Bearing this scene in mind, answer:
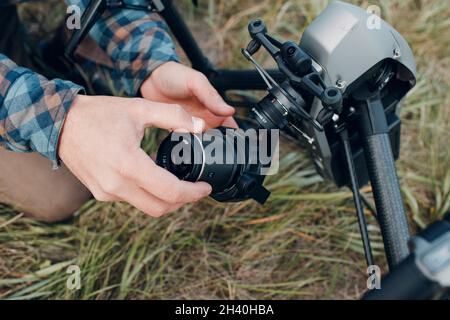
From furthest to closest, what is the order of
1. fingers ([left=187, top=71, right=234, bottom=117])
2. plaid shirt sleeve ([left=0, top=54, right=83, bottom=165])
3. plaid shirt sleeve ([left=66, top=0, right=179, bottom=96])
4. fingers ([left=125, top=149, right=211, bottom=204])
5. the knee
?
the knee, plaid shirt sleeve ([left=66, top=0, right=179, bottom=96]), fingers ([left=187, top=71, right=234, bottom=117]), plaid shirt sleeve ([left=0, top=54, right=83, bottom=165]), fingers ([left=125, top=149, right=211, bottom=204])

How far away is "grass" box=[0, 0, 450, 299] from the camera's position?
1717 mm

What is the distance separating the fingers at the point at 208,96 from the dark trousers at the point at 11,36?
0.78 meters

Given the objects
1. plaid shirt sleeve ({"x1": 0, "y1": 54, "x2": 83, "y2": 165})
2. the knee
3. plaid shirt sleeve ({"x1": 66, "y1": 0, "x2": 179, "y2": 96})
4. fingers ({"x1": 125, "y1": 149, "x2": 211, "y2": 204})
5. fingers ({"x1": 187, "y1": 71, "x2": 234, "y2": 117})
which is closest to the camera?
fingers ({"x1": 125, "y1": 149, "x2": 211, "y2": 204})

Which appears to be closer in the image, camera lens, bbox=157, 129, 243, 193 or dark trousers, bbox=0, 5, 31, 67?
camera lens, bbox=157, 129, 243, 193

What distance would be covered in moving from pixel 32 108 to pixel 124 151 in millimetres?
294

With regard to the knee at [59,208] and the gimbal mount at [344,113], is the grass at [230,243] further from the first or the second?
the gimbal mount at [344,113]

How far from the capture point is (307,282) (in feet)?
5.88

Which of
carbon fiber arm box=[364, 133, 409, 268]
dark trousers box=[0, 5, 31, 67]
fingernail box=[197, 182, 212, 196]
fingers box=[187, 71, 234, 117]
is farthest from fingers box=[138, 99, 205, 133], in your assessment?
dark trousers box=[0, 5, 31, 67]

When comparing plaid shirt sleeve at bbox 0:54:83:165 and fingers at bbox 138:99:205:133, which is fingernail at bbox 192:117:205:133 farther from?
plaid shirt sleeve at bbox 0:54:83:165

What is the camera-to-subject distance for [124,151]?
3.35ft

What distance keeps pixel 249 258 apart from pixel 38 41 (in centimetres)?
123

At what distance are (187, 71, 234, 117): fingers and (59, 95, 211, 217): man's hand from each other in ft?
0.63
